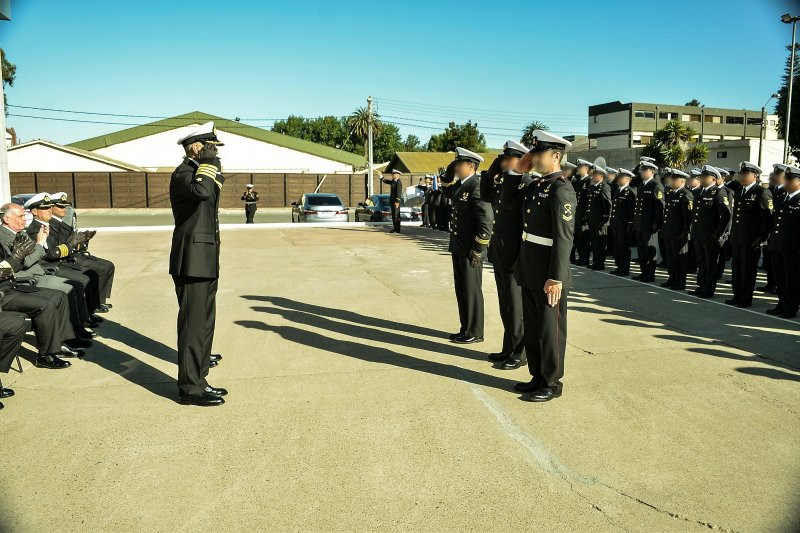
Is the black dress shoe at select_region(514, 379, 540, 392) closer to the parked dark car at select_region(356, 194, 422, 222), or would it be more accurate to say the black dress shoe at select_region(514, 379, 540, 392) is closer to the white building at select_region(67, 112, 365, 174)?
the parked dark car at select_region(356, 194, 422, 222)

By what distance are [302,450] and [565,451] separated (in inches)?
66.6

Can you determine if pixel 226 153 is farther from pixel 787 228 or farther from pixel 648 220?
pixel 787 228

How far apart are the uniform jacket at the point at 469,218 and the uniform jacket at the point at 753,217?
4529 millimetres

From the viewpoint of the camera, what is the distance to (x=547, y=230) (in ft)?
15.9

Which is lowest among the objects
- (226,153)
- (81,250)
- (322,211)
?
(81,250)

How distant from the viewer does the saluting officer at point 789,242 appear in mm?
7855

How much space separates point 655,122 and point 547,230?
293ft

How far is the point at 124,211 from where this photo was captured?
43438 mm

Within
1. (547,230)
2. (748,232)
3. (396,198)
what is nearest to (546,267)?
(547,230)

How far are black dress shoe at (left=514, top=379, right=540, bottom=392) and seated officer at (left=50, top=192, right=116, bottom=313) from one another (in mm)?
5513

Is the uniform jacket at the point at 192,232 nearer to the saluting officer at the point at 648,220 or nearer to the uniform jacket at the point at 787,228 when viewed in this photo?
the uniform jacket at the point at 787,228

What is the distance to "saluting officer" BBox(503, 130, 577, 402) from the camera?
470 cm

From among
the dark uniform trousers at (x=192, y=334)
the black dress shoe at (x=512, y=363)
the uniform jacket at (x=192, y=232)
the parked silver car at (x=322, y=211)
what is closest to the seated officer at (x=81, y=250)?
the uniform jacket at (x=192, y=232)

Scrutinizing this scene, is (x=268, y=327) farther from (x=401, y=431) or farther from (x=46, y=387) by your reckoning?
(x=401, y=431)
